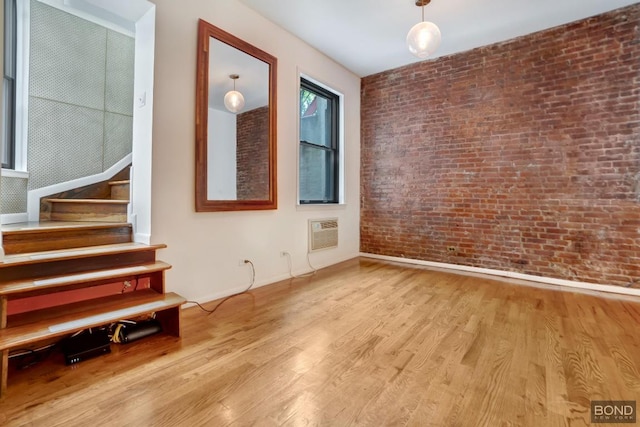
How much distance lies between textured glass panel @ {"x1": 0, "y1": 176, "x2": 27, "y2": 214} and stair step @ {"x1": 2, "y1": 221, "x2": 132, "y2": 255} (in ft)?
2.16

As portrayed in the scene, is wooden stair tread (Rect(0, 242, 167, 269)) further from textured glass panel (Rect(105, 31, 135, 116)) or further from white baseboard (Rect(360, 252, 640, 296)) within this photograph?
white baseboard (Rect(360, 252, 640, 296))

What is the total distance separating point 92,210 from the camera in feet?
8.85

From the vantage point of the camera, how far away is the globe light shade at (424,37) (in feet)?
8.60

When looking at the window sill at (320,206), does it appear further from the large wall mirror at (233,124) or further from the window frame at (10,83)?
the window frame at (10,83)

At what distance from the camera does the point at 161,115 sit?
2.44m

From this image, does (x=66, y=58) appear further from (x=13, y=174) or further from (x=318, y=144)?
(x=318, y=144)

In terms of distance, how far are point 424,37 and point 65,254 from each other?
3273 mm

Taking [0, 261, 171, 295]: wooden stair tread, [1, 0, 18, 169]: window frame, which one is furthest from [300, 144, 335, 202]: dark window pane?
[1, 0, 18, 169]: window frame

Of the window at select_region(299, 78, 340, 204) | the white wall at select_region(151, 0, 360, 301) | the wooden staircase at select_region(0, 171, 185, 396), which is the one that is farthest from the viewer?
the window at select_region(299, 78, 340, 204)

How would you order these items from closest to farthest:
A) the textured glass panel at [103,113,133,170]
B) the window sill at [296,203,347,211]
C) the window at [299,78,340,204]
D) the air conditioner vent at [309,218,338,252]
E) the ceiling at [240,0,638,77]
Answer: the ceiling at [240,0,638,77] → the textured glass panel at [103,113,133,170] → the window sill at [296,203,347,211] → the air conditioner vent at [309,218,338,252] → the window at [299,78,340,204]

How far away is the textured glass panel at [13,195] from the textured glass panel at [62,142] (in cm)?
8

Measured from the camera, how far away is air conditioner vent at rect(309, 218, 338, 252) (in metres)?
3.99

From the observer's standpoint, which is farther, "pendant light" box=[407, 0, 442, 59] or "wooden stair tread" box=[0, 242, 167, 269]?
"pendant light" box=[407, 0, 442, 59]

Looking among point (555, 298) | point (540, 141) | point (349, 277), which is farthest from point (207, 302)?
point (540, 141)
